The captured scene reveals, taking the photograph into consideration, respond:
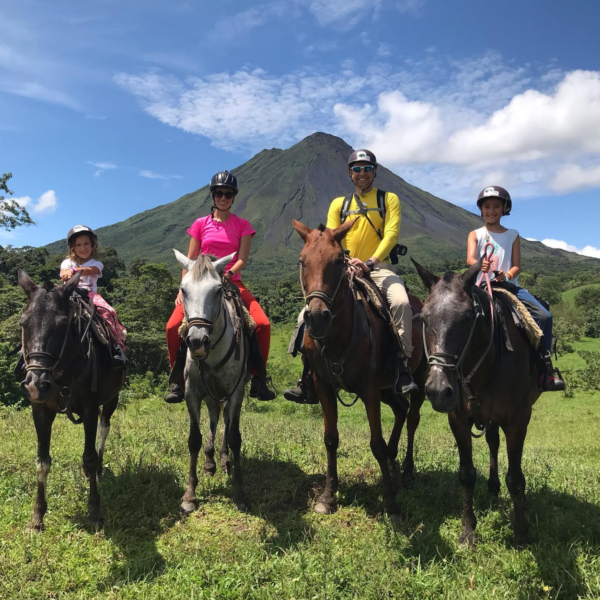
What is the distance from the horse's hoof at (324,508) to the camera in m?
5.36

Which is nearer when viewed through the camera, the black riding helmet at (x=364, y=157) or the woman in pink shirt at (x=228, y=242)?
the black riding helmet at (x=364, y=157)

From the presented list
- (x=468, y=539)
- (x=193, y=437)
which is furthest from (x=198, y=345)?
(x=468, y=539)

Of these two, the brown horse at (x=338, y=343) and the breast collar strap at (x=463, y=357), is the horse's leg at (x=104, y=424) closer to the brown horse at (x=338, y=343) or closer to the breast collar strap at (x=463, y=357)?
the brown horse at (x=338, y=343)

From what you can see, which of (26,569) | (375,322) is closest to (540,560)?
(375,322)

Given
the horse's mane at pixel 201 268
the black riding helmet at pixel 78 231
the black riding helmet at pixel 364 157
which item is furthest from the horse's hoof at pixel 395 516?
the black riding helmet at pixel 78 231

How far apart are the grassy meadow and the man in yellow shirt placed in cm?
145

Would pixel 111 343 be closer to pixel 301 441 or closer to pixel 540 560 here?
pixel 301 441

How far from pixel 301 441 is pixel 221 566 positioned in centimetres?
398

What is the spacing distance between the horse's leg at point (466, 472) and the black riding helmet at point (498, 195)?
2772mm

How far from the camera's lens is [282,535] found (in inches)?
191

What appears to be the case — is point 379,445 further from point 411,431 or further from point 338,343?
point 411,431

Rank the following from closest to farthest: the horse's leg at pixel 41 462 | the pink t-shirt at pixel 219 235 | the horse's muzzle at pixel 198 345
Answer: the horse's muzzle at pixel 198 345 < the horse's leg at pixel 41 462 < the pink t-shirt at pixel 219 235

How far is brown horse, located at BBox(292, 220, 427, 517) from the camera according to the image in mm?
4613

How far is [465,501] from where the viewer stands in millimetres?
4777
